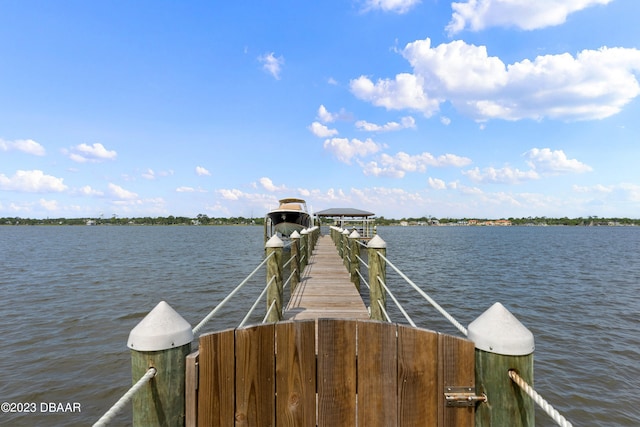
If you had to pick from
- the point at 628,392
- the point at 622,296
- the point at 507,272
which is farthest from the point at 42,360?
the point at 507,272

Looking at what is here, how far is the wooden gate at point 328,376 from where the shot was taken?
5.41ft

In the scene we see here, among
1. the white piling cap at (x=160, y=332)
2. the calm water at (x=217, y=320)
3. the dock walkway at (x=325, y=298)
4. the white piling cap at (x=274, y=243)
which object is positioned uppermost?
the white piling cap at (x=274, y=243)

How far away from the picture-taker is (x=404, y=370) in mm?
1704

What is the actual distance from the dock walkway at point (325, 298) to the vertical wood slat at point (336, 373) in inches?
80.4

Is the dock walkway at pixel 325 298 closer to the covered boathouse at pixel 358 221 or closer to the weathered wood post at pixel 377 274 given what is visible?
the weathered wood post at pixel 377 274

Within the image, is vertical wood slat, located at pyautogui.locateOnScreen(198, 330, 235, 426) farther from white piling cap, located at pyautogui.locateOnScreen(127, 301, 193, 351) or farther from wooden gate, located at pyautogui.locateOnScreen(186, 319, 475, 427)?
white piling cap, located at pyautogui.locateOnScreen(127, 301, 193, 351)

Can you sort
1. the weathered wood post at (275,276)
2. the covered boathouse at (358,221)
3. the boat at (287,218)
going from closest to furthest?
the weathered wood post at (275,276)
the boat at (287,218)
the covered boathouse at (358,221)

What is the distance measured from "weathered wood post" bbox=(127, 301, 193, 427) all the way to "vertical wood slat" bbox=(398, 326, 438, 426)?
1177 mm

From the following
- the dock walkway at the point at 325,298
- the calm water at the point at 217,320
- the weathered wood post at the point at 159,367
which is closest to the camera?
the weathered wood post at the point at 159,367

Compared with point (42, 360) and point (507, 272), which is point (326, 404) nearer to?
point (42, 360)

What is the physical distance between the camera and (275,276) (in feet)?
16.1

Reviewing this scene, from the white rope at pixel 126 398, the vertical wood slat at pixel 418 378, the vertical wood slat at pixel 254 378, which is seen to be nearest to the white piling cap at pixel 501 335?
the vertical wood slat at pixel 418 378

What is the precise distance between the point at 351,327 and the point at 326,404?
1.47 feet

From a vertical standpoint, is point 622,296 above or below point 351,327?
below
